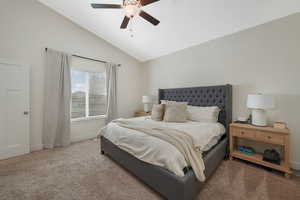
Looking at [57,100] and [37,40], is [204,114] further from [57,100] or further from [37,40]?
[37,40]

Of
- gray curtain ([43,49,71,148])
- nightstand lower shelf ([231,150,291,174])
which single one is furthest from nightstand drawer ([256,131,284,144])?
gray curtain ([43,49,71,148])

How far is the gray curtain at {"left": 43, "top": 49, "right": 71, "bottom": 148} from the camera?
305cm

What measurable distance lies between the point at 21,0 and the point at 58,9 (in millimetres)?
654

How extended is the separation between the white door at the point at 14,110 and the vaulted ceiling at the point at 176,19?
1815mm

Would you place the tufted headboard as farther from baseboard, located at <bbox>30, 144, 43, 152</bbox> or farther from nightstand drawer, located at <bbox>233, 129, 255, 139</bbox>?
baseboard, located at <bbox>30, 144, 43, 152</bbox>

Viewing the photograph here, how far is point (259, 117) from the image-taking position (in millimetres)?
2295

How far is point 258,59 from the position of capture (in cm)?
253

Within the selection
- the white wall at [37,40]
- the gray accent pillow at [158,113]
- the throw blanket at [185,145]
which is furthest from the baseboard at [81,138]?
the throw blanket at [185,145]

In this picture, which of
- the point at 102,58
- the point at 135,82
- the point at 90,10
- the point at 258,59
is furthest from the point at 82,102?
the point at 258,59

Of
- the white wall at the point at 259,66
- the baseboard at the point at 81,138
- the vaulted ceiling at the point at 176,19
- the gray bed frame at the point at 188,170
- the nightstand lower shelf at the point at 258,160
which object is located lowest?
the baseboard at the point at 81,138

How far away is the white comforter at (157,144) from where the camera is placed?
146cm

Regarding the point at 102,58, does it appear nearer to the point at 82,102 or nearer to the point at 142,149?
the point at 82,102

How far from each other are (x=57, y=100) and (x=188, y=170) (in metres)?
3.27

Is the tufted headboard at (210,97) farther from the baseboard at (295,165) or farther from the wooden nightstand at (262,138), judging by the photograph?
the baseboard at (295,165)
